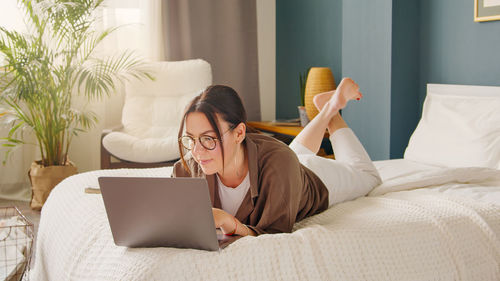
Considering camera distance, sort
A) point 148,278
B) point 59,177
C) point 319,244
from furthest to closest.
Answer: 1. point 59,177
2. point 319,244
3. point 148,278

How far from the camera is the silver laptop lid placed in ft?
4.10

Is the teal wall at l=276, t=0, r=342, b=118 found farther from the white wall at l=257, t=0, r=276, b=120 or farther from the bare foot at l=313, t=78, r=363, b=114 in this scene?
the bare foot at l=313, t=78, r=363, b=114

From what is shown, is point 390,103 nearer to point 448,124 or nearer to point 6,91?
point 448,124

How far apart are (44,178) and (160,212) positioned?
2.49 meters

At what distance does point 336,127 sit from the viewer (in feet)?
7.72

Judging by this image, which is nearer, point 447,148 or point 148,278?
point 148,278

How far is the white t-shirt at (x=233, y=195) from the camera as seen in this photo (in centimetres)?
166

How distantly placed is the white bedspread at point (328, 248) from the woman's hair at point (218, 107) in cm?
35

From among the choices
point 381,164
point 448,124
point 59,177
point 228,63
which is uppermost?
point 228,63

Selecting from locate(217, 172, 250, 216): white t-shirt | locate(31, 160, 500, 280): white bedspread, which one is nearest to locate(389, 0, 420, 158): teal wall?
locate(31, 160, 500, 280): white bedspread

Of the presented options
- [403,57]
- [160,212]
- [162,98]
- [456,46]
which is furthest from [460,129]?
[162,98]

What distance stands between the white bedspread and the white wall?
10.00 feet

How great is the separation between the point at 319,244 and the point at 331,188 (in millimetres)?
493

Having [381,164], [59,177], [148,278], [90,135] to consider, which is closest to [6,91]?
[59,177]
